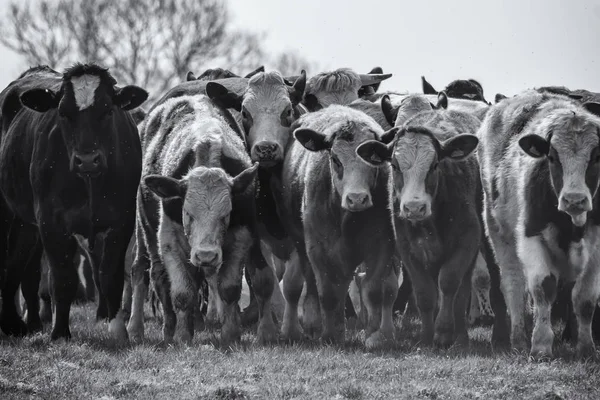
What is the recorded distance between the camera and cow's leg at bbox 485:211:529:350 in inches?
380

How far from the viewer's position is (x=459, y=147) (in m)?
10.0

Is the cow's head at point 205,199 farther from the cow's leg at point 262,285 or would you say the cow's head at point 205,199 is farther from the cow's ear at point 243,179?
the cow's leg at point 262,285

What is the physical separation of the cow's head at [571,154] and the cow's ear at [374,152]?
128cm

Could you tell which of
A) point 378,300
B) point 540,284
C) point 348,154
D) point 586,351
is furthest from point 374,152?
point 586,351

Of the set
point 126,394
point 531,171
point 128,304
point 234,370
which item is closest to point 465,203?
point 531,171

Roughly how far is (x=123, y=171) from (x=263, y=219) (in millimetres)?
1554

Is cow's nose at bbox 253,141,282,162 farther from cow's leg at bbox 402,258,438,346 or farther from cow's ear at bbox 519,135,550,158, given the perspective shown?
cow's ear at bbox 519,135,550,158

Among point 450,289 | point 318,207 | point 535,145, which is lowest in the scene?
point 450,289

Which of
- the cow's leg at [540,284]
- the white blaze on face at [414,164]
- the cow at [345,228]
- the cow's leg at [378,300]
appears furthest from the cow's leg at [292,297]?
the cow's leg at [540,284]

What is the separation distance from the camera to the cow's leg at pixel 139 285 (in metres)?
11.6

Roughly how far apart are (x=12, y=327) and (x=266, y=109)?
341 centimetres

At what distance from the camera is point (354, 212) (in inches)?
400

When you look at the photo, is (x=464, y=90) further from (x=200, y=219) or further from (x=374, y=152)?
(x=200, y=219)

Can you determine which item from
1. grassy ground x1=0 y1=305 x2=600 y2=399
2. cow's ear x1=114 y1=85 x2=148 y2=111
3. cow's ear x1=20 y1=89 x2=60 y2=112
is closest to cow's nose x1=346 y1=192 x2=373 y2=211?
grassy ground x1=0 y1=305 x2=600 y2=399
